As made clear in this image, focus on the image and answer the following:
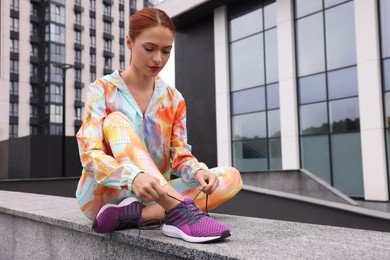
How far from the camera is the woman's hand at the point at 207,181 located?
244 cm

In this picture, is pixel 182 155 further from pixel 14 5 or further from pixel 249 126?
pixel 14 5

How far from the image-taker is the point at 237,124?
62.0ft

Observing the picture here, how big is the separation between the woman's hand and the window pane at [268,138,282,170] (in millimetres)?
14660

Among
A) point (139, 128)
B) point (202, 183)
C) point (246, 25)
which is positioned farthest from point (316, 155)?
point (202, 183)

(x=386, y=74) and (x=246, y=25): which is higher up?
(x=246, y=25)

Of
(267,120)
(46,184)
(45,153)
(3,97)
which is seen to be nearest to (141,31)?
(46,184)

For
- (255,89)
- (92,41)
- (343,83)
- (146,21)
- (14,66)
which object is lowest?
(146,21)

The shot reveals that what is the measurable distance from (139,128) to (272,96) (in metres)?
15.0

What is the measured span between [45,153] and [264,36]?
526 inches

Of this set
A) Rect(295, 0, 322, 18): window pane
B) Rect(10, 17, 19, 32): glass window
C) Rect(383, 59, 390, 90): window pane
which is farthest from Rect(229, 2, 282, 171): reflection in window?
Rect(10, 17, 19, 32): glass window

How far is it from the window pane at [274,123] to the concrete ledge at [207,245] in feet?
46.0

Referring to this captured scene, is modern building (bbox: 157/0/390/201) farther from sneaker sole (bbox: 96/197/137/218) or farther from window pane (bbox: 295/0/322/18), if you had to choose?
sneaker sole (bbox: 96/197/137/218)

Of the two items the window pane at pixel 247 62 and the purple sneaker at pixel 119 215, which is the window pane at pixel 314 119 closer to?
the window pane at pixel 247 62

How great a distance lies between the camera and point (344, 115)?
1478 centimetres
